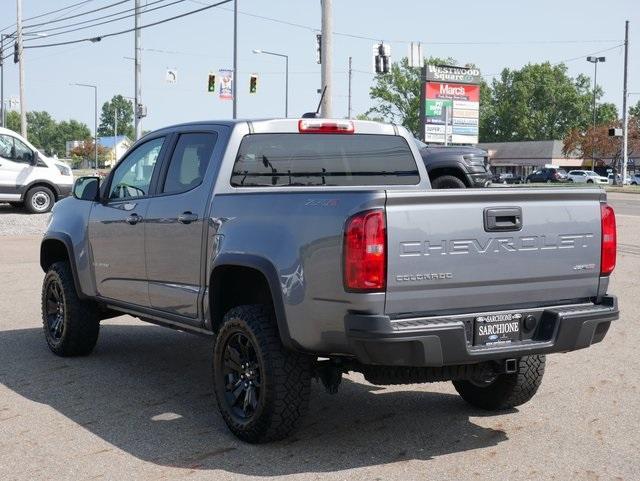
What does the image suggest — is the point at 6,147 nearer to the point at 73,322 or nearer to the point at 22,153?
the point at 22,153

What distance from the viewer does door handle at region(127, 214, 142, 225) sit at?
672 cm

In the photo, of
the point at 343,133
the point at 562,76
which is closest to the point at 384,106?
the point at 562,76

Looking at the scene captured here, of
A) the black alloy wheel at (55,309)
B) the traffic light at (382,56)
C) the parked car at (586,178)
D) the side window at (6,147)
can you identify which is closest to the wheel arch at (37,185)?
the side window at (6,147)

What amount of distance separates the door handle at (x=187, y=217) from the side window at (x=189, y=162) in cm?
20

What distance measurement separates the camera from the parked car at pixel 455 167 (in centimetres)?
1834

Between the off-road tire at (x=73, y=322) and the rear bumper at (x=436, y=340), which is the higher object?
the rear bumper at (x=436, y=340)

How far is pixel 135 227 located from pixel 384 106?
11075 centimetres

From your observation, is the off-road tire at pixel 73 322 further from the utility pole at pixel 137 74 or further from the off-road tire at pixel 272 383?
the utility pole at pixel 137 74

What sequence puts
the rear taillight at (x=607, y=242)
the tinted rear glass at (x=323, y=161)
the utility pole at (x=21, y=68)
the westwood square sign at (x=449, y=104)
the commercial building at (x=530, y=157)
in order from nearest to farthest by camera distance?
the rear taillight at (x=607, y=242)
the tinted rear glass at (x=323, y=161)
the utility pole at (x=21, y=68)
the westwood square sign at (x=449, y=104)
the commercial building at (x=530, y=157)

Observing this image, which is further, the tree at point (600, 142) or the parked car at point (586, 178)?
the tree at point (600, 142)

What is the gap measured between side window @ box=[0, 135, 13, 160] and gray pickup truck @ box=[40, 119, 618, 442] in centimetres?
1791

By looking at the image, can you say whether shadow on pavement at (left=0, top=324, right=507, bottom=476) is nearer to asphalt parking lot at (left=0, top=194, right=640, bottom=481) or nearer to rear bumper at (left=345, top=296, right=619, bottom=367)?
asphalt parking lot at (left=0, top=194, right=640, bottom=481)

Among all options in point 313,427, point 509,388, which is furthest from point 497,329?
point 313,427

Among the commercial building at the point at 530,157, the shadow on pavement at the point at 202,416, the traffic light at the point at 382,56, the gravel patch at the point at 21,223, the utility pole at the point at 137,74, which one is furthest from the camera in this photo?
the commercial building at the point at 530,157
